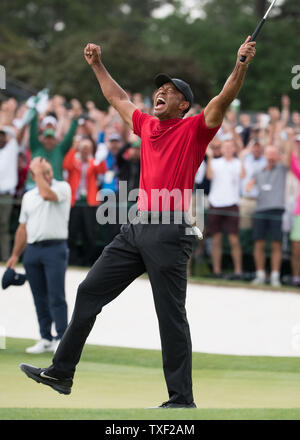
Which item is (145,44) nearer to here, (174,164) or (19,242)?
(19,242)

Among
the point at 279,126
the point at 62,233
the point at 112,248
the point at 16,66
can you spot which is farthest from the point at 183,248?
the point at 16,66

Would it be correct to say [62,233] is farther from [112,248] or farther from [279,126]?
[279,126]

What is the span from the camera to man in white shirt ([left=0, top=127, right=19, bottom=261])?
16.3 m

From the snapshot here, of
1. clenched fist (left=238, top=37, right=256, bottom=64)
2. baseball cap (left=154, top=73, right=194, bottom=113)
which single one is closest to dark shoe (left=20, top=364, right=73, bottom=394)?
baseball cap (left=154, top=73, right=194, bottom=113)

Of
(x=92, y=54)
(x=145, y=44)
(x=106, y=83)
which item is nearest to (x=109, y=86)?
(x=106, y=83)

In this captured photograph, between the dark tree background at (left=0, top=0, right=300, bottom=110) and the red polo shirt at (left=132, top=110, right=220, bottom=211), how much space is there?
27.4 metres

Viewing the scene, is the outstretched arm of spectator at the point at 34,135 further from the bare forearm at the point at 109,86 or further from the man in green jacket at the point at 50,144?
the bare forearm at the point at 109,86

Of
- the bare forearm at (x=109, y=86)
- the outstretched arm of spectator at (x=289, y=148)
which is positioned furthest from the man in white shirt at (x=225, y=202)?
the bare forearm at (x=109, y=86)

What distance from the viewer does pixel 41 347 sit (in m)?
10.3

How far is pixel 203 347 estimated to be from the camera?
1114 cm

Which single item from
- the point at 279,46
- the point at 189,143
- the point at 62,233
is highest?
the point at 279,46

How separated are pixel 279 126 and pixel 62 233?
7.39 m

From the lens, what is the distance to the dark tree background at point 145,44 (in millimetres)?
36812

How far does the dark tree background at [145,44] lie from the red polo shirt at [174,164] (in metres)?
27.4
